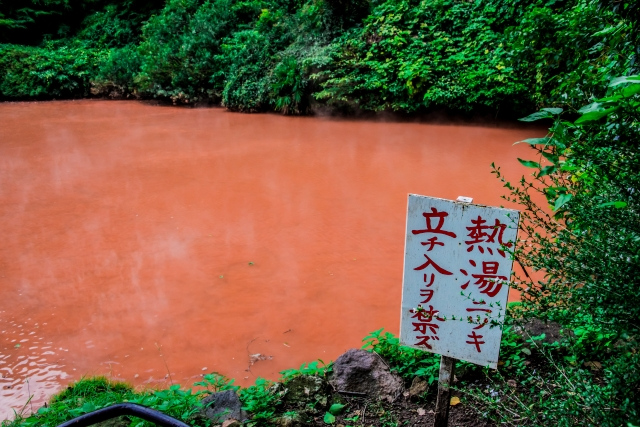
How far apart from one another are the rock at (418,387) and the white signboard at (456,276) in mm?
365

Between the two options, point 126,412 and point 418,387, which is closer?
point 126,412

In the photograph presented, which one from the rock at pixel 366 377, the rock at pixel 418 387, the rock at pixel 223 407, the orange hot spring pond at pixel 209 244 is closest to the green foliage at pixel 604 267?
the rock at pixel 418 387

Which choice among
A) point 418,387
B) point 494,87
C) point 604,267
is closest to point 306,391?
point 418,387

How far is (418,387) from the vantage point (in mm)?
2268

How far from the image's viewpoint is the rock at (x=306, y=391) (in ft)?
7.32

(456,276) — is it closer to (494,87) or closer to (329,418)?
(329,418)

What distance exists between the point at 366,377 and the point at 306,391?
314 mm

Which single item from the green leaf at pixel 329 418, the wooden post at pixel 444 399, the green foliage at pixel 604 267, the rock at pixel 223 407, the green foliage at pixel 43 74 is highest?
the green foliage at pixel 43 74

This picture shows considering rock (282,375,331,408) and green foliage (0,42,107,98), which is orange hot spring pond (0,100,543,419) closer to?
rock (282,375,331,408)

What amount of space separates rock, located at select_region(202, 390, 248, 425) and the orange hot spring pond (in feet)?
2.44

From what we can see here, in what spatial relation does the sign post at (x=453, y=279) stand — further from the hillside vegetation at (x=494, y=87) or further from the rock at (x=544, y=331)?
the rock at (x=544, y=331)

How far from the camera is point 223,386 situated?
2674 millimetres

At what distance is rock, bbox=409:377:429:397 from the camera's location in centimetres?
224

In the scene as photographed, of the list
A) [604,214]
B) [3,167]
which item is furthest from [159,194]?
[604,214]
